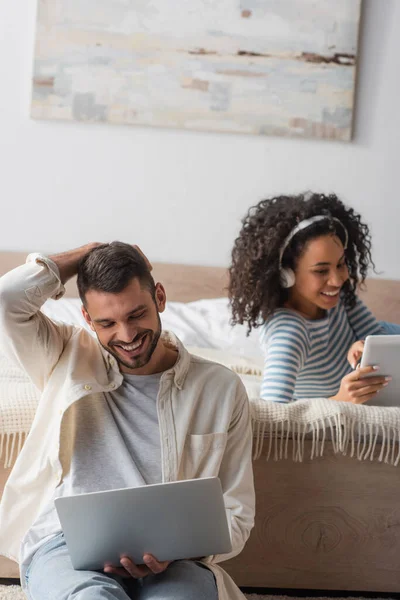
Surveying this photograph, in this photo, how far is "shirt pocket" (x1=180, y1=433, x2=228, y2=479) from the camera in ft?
4.66

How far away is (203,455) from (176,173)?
189 cm

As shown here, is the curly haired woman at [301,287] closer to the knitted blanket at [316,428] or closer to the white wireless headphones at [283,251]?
the white wireless headphones at [283,251]

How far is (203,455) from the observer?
1423 mm

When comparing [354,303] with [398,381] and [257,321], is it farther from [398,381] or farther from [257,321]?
[398,381]

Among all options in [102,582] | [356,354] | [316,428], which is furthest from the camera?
[356,354]

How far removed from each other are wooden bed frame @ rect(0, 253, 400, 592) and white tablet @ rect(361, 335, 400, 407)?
0.59 ft

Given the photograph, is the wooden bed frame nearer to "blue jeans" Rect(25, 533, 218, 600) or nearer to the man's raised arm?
"blue jeans" Rect(25, 533, 218, 600)

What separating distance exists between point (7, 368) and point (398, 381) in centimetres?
91

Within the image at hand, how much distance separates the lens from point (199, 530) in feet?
4.17

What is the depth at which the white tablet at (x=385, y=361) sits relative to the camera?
167 cm

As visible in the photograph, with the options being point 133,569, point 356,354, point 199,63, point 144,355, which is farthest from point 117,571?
point 199,63

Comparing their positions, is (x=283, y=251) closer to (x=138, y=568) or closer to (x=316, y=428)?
(x=316, y=428)

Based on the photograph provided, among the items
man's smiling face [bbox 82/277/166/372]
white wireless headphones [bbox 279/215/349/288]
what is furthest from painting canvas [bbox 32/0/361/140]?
man's smiling face [bbox 82/277/166/372]

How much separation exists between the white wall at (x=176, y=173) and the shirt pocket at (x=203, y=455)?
70.4 inches
